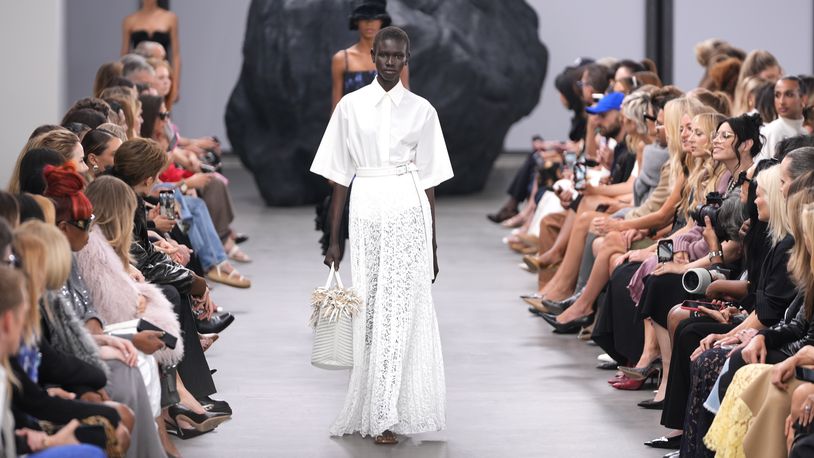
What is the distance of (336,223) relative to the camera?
4723 millimetres

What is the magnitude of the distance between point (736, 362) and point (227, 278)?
377 centimetres

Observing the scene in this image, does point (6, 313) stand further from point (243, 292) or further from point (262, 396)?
point (243, 292)

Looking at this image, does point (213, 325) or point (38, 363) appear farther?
point (213, 325)

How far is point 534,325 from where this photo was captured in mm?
6820

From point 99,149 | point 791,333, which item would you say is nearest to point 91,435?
point 791,333

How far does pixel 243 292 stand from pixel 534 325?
1762 millimetres

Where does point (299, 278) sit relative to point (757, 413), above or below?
below

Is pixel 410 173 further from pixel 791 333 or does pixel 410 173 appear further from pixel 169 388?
pixel 791 333

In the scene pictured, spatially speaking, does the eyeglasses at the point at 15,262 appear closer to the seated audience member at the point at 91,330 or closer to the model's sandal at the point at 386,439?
the seated audience member at the point at 91,330

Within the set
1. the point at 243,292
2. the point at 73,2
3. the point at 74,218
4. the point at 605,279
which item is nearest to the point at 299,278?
the point at 243,292

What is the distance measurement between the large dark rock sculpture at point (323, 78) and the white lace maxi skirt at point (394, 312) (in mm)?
6614

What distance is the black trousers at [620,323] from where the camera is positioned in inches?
221

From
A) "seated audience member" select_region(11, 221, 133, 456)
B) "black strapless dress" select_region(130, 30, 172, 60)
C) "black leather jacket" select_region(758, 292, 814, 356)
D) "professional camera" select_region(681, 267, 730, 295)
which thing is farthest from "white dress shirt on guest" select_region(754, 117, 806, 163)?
"black strapless dress" select_region(130, 30, 172, 60)

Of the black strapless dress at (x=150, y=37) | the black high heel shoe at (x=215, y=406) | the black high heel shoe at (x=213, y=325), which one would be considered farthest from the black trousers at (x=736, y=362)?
the black strapless dress at (x=150, y=37)
